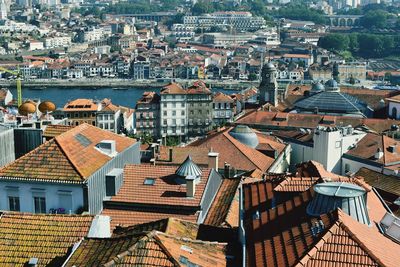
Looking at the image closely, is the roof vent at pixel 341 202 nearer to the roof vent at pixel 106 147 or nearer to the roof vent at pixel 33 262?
the roof vent at pixel 33 262

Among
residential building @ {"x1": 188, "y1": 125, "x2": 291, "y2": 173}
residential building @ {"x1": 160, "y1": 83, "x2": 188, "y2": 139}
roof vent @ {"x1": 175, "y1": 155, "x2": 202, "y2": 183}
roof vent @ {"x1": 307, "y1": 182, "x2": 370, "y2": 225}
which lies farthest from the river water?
roof vent @ {"x1": 307, "y1": 182, "x2": 370, "y2": 225}

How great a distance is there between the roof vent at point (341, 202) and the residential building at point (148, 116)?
29.9 m

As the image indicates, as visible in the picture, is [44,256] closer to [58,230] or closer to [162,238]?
[58,230]

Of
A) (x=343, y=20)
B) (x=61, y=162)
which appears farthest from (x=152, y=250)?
(x=343, y=20)

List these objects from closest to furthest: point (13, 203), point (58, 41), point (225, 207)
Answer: point (13, 203) → point (225, 207) → point (58, 41)

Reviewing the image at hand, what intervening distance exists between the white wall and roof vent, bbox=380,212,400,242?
4.64m

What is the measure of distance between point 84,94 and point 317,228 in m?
56.6

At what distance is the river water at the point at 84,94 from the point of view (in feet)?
189

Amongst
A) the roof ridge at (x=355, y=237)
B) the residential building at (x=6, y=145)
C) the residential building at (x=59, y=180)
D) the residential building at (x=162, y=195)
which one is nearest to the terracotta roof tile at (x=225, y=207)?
the residential building at (x=162, y=195)

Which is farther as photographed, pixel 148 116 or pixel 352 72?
pixel 352 72

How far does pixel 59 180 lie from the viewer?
9555mm

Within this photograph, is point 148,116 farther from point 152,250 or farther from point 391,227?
point 152,250

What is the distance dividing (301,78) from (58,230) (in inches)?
2416

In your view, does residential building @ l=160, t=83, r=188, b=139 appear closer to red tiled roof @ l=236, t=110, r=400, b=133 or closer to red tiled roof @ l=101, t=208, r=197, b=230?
red tiled roof @ l=236, t=110, r=400, b=133
